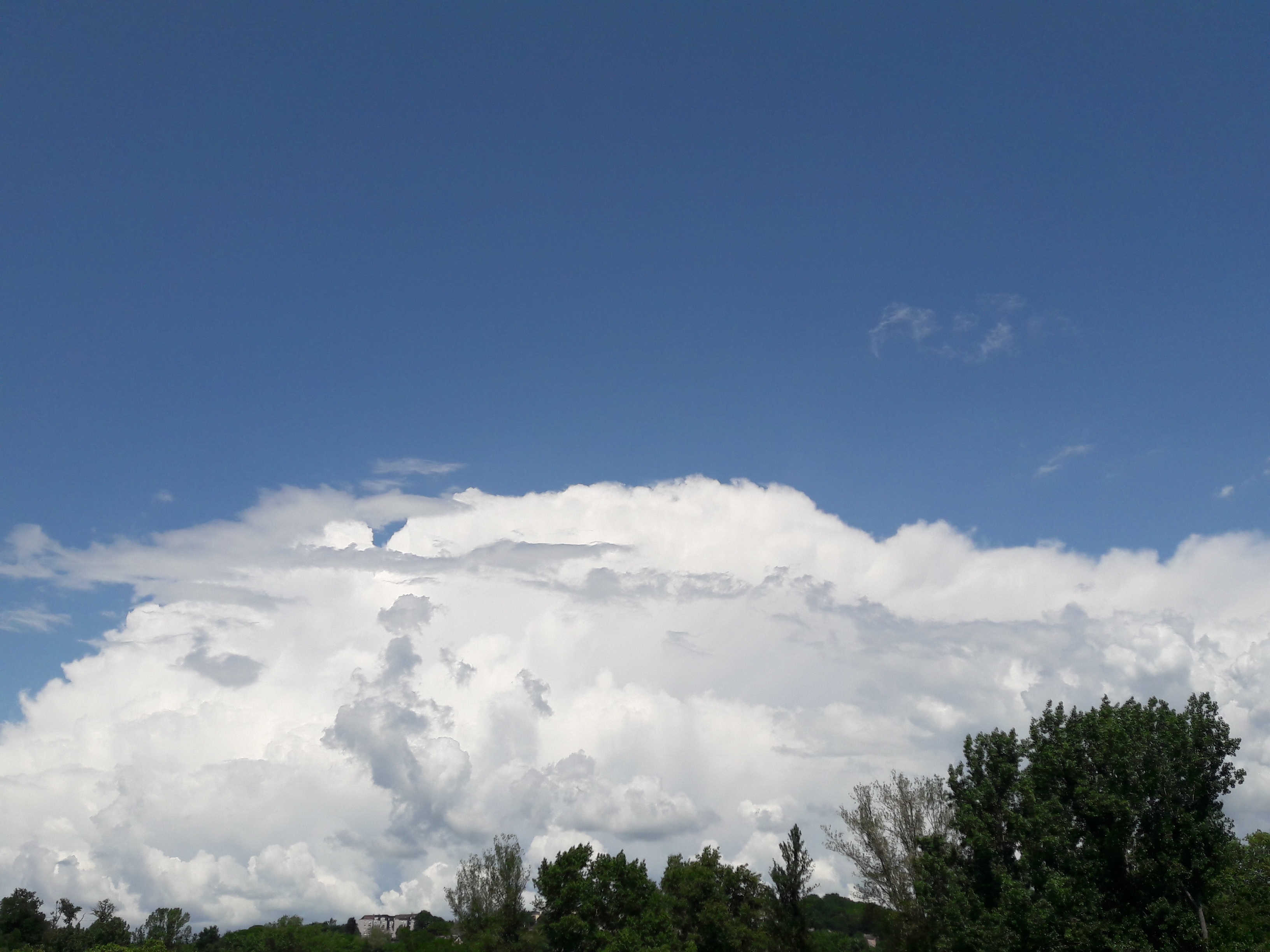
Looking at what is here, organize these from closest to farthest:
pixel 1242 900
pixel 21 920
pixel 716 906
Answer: pixel 1242 900 → pixel 716 906 → pixel 21 920

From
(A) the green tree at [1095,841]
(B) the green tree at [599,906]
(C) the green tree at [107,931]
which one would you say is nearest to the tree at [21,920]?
(C) the green tree at [107,931]

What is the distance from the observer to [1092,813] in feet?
151

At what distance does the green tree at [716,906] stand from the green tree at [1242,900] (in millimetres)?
37843

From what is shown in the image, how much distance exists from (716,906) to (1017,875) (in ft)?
97.6

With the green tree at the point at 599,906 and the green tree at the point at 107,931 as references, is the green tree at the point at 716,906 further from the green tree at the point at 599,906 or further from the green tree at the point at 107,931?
the green tree at the point at 107,931

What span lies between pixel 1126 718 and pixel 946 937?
56.0ft

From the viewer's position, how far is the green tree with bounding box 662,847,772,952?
72125 millimetres

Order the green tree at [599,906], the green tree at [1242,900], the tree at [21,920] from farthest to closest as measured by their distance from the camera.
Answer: the tree at [21,920], the green tree at [599,906], the green tree at [1242,900]

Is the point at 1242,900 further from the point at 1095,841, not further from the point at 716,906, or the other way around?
the point at 716,906

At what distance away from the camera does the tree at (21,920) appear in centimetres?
10744

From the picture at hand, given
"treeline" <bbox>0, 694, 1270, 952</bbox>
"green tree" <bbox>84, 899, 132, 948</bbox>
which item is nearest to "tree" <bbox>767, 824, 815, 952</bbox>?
"treeline" <bbox>0, 694, 1270, 952</bbox>

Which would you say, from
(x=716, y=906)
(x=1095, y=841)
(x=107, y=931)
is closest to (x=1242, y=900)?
(x=1095, y=841)

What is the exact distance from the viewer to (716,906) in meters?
73.6

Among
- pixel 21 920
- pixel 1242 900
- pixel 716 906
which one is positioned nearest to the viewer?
pixel 1242 900
